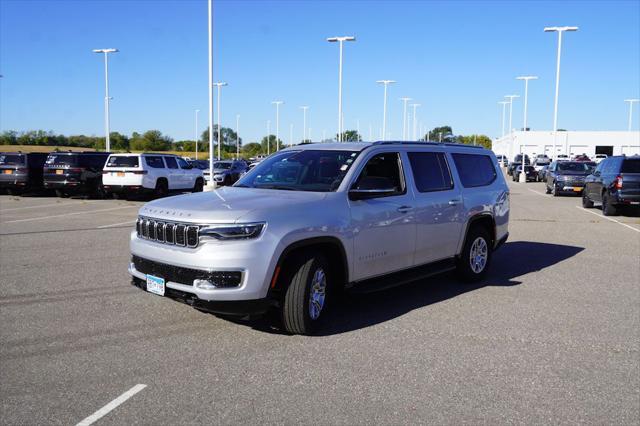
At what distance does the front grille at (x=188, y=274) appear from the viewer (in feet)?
16.4

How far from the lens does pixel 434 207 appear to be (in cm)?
705

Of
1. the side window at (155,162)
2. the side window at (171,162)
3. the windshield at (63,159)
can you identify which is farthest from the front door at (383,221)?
the windshield at (63,159)

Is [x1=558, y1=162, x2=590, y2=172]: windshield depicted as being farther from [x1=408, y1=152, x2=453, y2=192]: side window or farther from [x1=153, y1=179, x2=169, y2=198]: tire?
[x1=408, y1=152, x2=453, y2=192]: side window

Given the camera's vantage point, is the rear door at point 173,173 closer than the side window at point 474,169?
No

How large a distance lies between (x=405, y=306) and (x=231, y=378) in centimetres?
283

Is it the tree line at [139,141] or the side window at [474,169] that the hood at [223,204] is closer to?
the side window at [474,169]

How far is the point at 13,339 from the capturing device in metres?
5.32

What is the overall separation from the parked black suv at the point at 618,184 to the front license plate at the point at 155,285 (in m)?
15.5

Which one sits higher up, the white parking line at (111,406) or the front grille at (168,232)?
the front grille at (168,232)

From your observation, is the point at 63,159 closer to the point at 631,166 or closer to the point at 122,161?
the point at 122,161

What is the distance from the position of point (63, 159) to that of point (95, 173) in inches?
51.0

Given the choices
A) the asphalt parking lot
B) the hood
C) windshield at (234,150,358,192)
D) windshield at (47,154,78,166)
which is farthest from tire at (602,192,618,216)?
windshield at (47,154,78,166)

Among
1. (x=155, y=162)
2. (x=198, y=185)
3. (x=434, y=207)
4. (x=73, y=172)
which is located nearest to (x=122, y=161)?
(x=155, y=162)

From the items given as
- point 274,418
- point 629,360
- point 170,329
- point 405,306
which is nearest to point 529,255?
point 405,306
